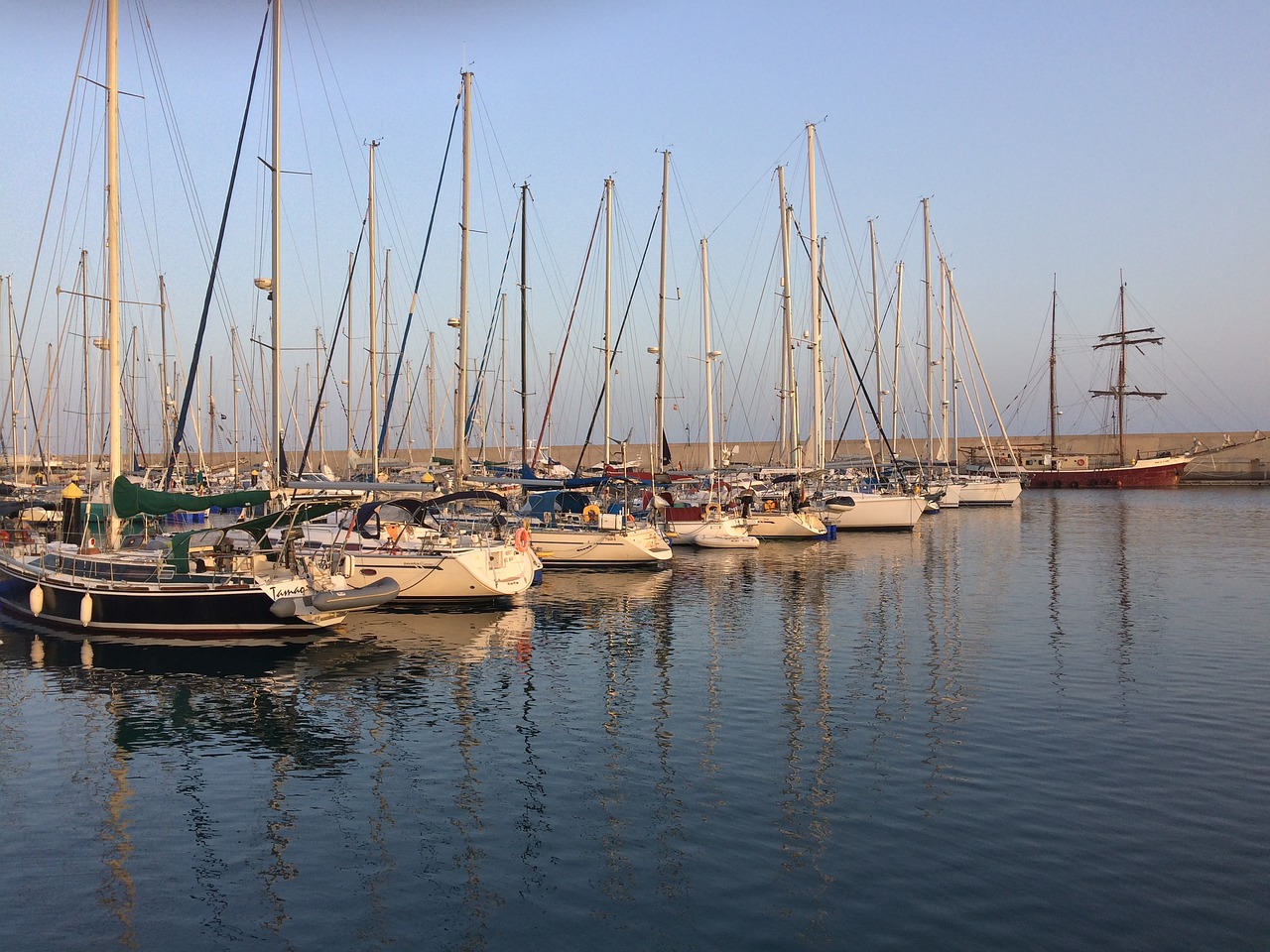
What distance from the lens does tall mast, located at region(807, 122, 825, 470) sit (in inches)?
2137

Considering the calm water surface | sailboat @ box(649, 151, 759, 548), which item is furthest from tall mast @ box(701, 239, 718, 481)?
the calm water surface

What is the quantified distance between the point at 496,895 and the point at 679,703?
27.7 feet

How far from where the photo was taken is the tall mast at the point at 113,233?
24172 millimetres

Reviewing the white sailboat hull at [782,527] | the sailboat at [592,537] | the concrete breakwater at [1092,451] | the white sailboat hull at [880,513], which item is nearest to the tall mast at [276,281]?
the sailboat at [592,537]

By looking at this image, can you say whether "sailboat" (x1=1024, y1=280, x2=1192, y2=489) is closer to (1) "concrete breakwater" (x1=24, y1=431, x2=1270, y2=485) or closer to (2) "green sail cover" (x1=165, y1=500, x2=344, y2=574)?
(1) "concrete breakwater" (x1=24, y1=431, x2=1270, y2=485)

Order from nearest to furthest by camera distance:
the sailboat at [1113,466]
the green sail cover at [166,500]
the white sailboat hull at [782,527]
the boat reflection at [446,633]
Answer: the green sail cover at [166,500] → the boat reflection at [446,633] → the white sailboat hull at [782,527] → the sailboat at [1113,466]

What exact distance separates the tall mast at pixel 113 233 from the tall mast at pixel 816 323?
3591 cm

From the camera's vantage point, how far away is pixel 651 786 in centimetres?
1409

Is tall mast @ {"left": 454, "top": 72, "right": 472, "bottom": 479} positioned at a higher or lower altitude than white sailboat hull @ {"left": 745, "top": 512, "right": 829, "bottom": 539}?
higher

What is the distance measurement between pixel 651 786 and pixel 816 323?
44.3 meters

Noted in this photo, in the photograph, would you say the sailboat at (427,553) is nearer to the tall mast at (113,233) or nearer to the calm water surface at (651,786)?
the calm water surface at (651,786)

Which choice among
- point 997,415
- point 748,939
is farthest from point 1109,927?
point 997,415

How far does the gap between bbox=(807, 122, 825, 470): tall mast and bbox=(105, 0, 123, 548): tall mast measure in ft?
118

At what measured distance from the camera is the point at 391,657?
75.9 feet
